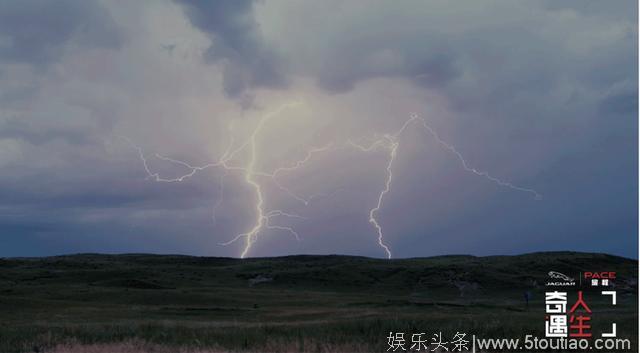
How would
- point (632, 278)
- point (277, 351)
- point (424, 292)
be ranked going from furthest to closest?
point (632, 278)
point (424, 292)
point (277, 351)

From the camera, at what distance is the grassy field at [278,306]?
23891 millimetres

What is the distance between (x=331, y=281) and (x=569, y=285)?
30101 mm

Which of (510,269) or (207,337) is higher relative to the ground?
(510,269)

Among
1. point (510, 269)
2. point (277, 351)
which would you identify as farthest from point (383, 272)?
point (277, 351)

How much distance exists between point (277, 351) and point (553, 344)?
933 centimetres

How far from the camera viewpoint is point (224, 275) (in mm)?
100875

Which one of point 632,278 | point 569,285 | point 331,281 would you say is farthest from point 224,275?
point 632,278

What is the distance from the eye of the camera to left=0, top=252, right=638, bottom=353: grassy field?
78.4 ft

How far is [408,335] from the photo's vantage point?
81.7 ft

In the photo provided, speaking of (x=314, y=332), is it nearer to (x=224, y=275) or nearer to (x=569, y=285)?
(x=569, y=285)

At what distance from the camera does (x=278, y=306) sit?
57.8 metres

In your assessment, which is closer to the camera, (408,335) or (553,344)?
(553,344)

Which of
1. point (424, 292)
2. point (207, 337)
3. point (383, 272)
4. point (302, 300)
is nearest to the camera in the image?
point (207, 337)

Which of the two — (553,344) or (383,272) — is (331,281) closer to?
(383,272)
